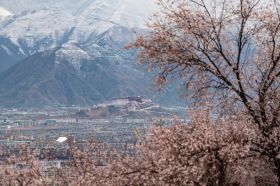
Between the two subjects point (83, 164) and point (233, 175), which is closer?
point (233, 175)

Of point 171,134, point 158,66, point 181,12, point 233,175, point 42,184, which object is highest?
point 181,12

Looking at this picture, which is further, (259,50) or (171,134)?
(259,50)

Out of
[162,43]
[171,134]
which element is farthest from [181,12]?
[171,134]

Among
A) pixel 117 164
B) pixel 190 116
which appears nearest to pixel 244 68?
pixel 190 116

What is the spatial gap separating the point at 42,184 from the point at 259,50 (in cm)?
1025

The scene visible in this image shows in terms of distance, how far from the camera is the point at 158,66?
1991 centimetres

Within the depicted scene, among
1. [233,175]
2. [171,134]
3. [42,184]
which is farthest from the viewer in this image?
[42,184]

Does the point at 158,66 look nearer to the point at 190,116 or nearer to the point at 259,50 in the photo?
the point at 190,116

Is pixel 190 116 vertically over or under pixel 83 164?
over

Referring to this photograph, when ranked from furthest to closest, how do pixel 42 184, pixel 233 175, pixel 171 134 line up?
pixel 42 184 < pixel 233 175 < pixel 171 134

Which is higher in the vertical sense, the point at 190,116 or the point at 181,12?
the point at 181,12

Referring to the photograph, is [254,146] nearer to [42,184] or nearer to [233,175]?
[233,175]

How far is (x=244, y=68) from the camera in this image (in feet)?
66.2

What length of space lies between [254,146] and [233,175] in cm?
118
